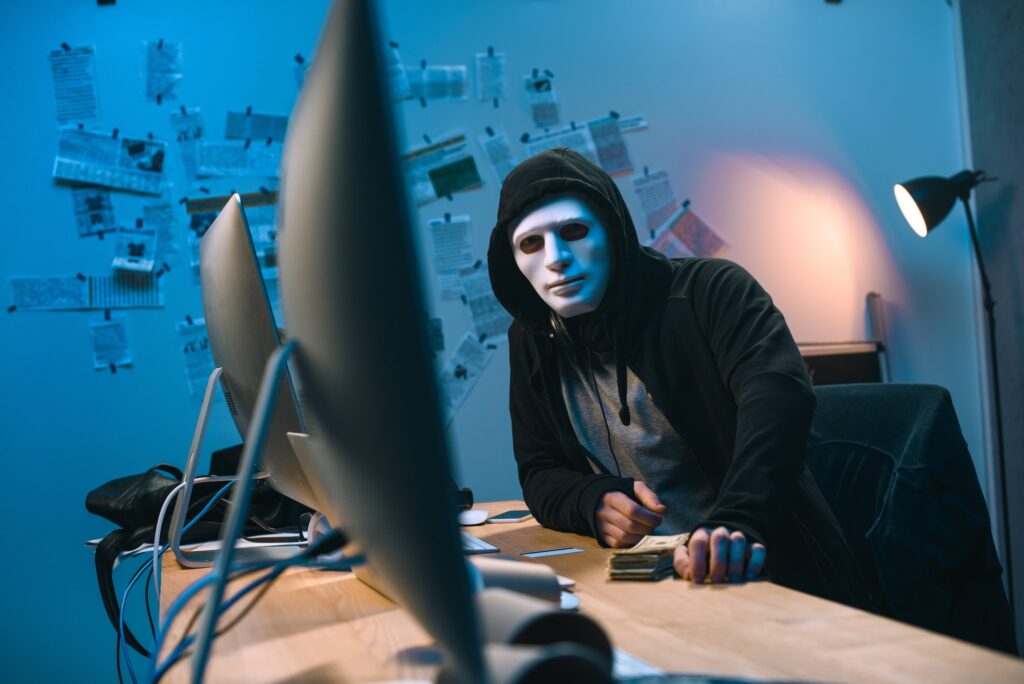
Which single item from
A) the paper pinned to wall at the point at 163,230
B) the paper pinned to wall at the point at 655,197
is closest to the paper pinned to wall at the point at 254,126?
→ the paper pinned to wall at the point at 163,230

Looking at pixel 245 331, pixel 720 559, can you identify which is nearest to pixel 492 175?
pixel 245 331

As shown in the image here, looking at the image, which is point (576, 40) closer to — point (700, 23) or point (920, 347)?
point (700, 23)

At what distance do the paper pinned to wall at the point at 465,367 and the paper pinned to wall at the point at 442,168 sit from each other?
44cm

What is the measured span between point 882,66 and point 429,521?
3140 millimetres

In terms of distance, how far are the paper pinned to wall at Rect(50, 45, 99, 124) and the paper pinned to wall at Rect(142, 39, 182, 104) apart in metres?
0.14

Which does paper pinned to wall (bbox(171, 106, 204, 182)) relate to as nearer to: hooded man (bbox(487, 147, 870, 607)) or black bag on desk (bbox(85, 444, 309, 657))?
black bag on desk (bbox(85, 444, 309, 657))

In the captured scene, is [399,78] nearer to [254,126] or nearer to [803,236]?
[254,126]

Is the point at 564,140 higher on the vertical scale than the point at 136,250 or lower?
higher

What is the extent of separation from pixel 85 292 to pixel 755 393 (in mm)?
1834

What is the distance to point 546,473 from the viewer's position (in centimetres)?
133

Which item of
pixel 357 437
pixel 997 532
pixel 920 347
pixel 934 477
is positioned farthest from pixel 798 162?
pixel 357 437

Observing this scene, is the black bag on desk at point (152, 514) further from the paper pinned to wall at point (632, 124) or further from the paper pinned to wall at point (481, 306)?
the paper pinned to wall at point (632, 124)

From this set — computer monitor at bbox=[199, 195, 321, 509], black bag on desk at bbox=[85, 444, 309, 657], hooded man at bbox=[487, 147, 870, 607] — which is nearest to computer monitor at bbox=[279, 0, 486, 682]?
computer monitor at bbox=[199, 195, 321, 509]

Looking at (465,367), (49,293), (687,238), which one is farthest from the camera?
(687,238)
